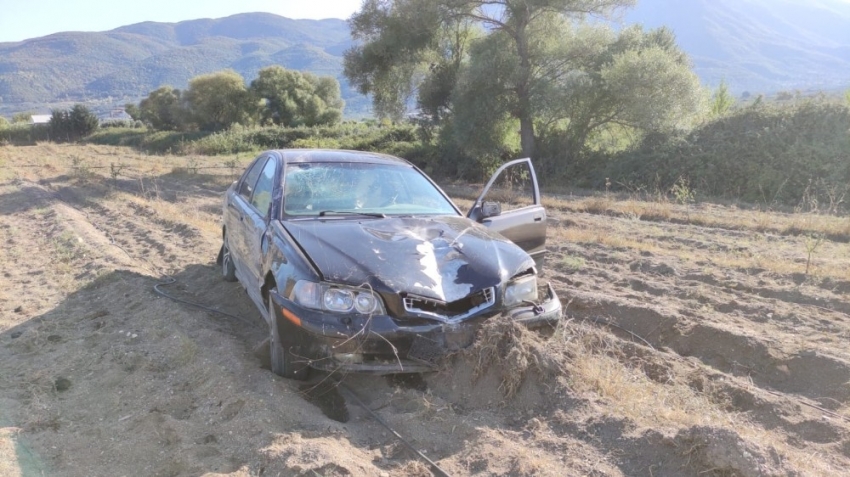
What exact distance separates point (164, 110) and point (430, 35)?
3800 centimetres

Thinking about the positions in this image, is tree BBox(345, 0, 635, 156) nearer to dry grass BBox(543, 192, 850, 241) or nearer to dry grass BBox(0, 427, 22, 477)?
dry grass BBox(543, 192, 850, 241)

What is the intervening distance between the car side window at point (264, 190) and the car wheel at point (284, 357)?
1177mm

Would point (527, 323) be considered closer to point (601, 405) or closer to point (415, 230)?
point (601, 405)

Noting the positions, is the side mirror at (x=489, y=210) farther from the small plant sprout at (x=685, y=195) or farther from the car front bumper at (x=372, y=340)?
the small plant sprout at (x=685, y=195)

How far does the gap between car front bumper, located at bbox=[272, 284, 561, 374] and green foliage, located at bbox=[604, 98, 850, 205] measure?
46.8ft

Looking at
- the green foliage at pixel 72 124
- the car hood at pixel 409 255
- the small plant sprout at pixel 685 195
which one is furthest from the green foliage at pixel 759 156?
the green foliage at pixel 72 124

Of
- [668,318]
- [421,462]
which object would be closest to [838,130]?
[668,318]

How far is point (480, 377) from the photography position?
366 centimetres

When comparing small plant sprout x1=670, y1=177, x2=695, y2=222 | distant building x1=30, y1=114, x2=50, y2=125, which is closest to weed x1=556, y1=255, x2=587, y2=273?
small plant sprout x1=670, y1=177, x2=695, y2=222

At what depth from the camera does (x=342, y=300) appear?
350 centimetres

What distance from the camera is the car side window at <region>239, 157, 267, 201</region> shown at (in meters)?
5.65

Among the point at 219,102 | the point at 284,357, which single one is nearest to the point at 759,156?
the point at 284,357

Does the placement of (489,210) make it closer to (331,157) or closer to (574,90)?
(331,157)

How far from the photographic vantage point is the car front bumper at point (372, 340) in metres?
3.44
